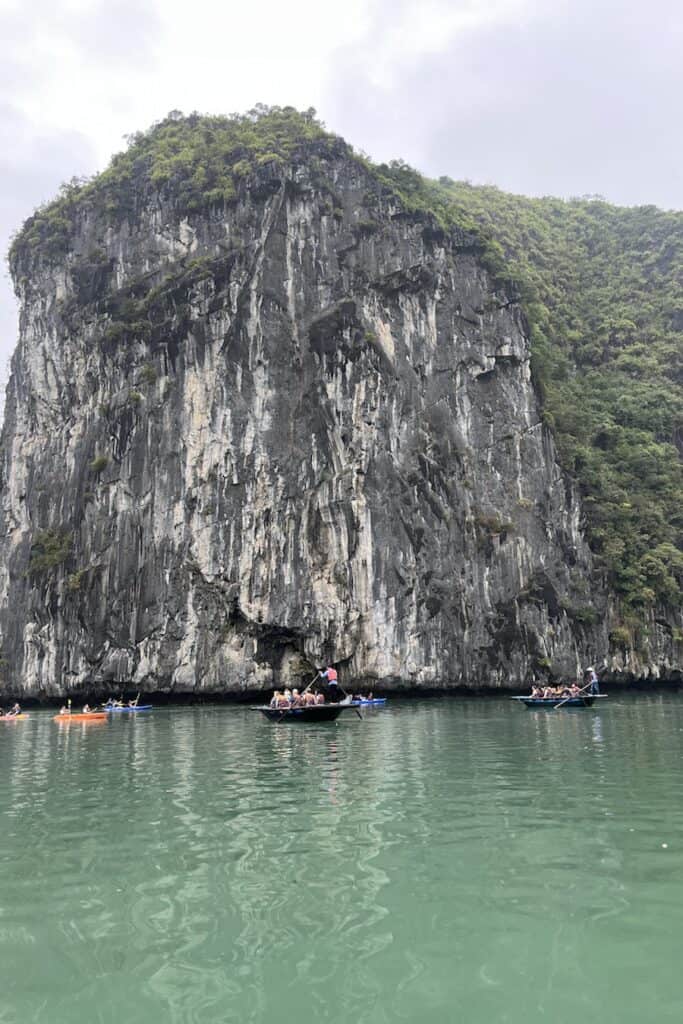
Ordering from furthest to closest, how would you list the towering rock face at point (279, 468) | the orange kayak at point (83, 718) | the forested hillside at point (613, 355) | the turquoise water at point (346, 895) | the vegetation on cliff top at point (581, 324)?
the forested hillside at point (613, 355)
the vegetation on cliff top at point (581, 324)
the towering rock face at point (279, 468)
the orange kayak at point (83, 718)
the turquoise water at point (346, 895)

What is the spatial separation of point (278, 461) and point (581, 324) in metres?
30.2

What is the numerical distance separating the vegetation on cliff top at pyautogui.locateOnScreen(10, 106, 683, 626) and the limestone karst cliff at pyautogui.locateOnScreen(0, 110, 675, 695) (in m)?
0.92

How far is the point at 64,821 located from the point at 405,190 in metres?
43.0

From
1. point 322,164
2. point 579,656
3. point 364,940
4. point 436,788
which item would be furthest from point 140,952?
point 322,164

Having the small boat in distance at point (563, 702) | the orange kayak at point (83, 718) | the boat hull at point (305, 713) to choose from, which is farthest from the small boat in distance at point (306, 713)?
the small boat in distance at point (563, 702)

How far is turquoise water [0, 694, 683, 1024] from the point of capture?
4.64m

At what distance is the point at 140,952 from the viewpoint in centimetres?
530

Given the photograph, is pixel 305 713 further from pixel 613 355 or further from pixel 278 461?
pixel 613 355

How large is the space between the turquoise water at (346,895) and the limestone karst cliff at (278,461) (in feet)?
76.9

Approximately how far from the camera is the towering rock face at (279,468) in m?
37.1

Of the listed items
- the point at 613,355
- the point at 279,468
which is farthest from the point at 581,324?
the point at 279,468

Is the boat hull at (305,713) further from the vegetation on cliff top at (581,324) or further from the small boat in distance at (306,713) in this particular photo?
the vegetation on cliff top at (581,324)

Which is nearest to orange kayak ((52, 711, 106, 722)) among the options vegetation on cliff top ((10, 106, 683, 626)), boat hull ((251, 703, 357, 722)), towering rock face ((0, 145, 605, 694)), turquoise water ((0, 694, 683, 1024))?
boat hull ((251, 703, 357, 722))

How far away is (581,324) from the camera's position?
56.7 meters
